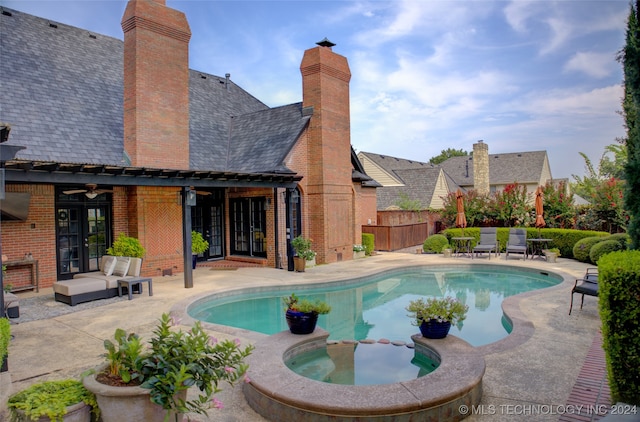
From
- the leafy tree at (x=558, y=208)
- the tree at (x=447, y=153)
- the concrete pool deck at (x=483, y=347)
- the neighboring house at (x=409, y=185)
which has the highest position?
the tree at (x=447, y=153)

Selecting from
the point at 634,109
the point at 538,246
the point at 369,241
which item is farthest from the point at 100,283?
the point at 538,246

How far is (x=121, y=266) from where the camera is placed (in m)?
10.7

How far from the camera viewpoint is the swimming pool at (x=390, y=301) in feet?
28.1

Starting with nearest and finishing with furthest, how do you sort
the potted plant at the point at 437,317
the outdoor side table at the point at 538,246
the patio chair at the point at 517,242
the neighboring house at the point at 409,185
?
the potted plant at the point at 437,317
the patio chair at the point at 517,242
the outdoor side table at the point at 538,246
the neighboring house at the point at 409,185

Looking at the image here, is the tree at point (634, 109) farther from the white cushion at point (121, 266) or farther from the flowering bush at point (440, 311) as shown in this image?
the white cushion at point (121, 266)

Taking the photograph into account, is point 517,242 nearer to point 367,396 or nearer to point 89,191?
point 367,396

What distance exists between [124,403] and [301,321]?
11.1 ft

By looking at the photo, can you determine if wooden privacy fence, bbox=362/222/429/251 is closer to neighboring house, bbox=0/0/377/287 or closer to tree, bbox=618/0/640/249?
neighboring house, bbox=0/0/377/287

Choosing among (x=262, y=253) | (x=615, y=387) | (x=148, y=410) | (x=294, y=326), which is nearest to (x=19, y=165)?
(x=294, y=326)

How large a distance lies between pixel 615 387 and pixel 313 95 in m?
13.3

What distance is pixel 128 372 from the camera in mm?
3424

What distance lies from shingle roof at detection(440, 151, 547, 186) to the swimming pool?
24.4 metres

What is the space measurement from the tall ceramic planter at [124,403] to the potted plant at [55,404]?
5.4 inches

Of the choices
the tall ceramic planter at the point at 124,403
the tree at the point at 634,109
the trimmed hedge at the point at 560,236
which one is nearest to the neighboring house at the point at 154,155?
the trimmed hedge at the point at 560,236
